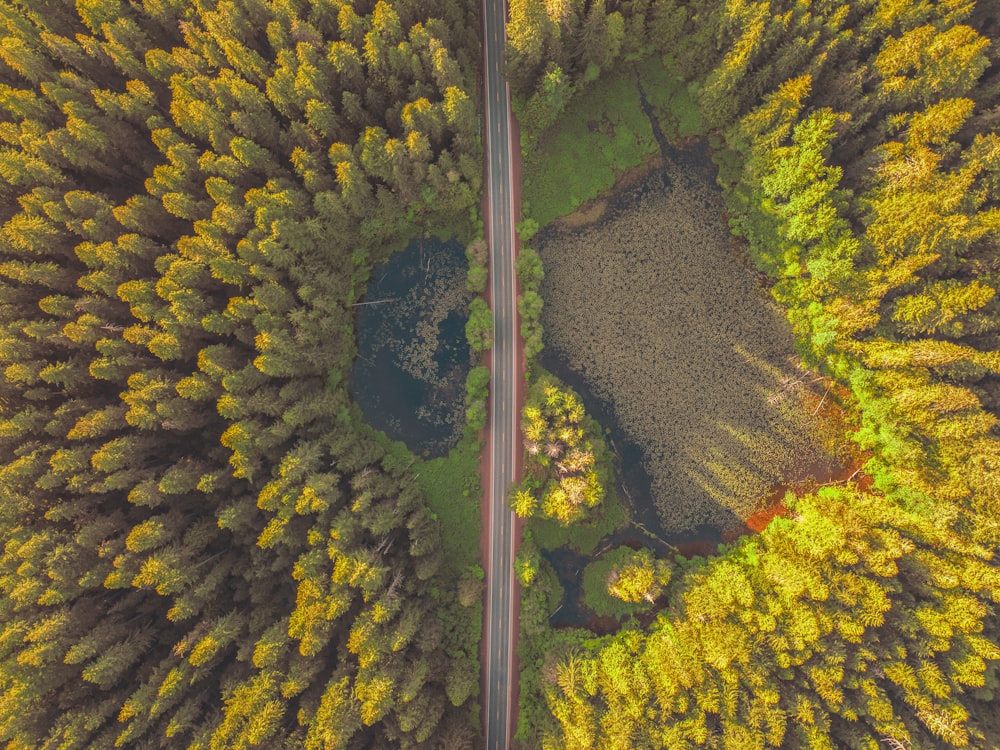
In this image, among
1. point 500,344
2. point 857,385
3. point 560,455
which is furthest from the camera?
point 500,344

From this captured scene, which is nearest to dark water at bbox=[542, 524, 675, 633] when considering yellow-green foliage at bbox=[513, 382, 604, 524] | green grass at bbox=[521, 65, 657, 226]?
yellow-green foliage at bbox=[513, 382, 604, 524]

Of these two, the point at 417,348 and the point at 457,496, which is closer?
the point at 457,496

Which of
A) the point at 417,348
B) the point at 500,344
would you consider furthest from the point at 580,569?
the point at 417,348

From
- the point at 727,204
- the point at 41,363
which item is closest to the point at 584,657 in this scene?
the point at 727,204

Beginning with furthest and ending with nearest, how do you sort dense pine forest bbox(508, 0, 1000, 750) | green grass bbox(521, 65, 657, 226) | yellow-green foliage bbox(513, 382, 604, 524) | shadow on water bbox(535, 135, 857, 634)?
shadow on water bbox(535, 135, 857, 634) < green grass bbox(521, 65, 657, 226) < yellow-green foliage bbox(513, 382, 604, 524) < dense pine forest bbox(508, 0, 1000, 750)

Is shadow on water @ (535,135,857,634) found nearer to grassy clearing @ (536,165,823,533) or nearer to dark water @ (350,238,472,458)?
grassy clearing @ (536,165,823,533)

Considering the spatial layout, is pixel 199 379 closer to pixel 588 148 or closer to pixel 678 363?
pixel 588 148

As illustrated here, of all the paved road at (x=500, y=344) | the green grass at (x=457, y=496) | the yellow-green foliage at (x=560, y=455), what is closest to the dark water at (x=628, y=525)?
the yellow-green foliage at (x=560, y=455)
